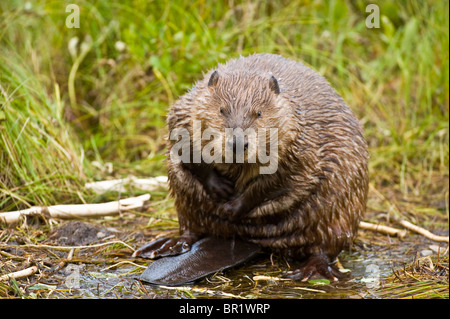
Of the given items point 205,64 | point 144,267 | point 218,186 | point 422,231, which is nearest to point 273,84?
point 218,186

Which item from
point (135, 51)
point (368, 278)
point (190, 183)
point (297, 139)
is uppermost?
point (135, 51)

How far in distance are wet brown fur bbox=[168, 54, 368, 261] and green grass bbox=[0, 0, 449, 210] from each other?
1.72 meters

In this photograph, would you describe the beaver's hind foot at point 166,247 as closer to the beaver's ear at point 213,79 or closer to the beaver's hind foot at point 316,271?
the beaver's hind foot at point 316,271

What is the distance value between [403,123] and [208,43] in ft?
6.62

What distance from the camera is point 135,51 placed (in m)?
5.86

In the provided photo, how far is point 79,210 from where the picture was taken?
412 cm

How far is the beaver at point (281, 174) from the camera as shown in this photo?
333 cm

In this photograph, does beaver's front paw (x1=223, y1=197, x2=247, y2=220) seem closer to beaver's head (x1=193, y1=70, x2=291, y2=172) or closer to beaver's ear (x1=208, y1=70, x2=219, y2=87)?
beaver's head (x1=193, y1=70, x2=291, y2=172)

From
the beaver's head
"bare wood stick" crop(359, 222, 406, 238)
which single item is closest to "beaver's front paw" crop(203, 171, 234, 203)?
the beaver's head

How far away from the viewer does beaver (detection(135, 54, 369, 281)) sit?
3.33 meters
